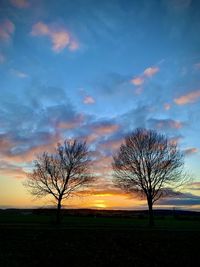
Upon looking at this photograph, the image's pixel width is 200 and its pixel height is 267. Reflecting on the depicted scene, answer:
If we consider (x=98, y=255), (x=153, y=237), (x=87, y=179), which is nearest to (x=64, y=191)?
(x=87, y=179)

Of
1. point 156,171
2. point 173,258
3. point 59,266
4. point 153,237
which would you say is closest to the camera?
point 59,266

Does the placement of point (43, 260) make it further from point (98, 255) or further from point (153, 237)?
point (153, 237)

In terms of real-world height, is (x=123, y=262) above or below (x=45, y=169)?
below

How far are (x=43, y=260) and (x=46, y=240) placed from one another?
593 centimetres

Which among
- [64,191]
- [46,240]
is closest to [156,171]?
[64,191]

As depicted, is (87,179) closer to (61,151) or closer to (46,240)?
(61,151)

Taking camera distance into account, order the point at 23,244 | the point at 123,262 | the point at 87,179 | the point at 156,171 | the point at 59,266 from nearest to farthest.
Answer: the point at 59,266
the point at 123,262
the point at 23,244
the point at 156,171
the point at 87,179

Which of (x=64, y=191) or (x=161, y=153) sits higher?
(x=161, y=153)

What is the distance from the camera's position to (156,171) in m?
49.8

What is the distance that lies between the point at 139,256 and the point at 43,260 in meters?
6.42

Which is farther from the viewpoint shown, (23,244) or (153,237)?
(153,237)

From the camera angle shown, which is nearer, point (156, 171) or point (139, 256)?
point (139, 256)

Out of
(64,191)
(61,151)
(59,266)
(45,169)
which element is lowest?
(59,266)

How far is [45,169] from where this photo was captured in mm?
52062
